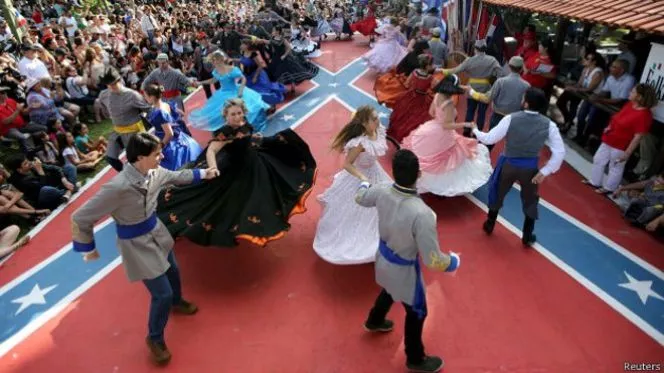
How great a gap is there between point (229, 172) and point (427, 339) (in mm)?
2721

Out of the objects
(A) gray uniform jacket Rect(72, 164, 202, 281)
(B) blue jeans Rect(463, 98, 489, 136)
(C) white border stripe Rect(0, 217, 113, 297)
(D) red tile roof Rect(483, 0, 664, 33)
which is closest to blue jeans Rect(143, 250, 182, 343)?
(A) gray uniform jacket Rect(72, 164, 202, 281)

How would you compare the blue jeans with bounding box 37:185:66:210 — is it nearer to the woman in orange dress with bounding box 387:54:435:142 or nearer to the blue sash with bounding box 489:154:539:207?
the woman in orange dress with bounding box 387:54:435:142

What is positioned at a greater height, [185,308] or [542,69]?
[542,69]

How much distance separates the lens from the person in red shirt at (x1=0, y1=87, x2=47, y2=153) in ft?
25.9

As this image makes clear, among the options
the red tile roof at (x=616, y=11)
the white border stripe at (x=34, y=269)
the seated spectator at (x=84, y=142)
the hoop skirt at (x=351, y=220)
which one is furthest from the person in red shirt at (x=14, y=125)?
the red tile roof at (x=616, y=11)

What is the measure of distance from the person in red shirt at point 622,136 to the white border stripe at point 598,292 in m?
1.93

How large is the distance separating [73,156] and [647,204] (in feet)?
29.2

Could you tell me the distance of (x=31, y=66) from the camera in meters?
8.98

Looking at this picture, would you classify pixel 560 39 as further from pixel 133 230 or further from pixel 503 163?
pixel 133 230

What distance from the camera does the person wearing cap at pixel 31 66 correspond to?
8961 mm

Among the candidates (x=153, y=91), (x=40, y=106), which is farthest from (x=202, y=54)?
(x=153, y=91)

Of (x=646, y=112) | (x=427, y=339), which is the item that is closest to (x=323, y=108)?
(x=646, y=112)

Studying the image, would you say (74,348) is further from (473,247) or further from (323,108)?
(323,108)

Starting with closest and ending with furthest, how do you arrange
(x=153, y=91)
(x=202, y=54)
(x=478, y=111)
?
(x=153, y=91) < (x=478, y=111) < (x=202, y=54)
